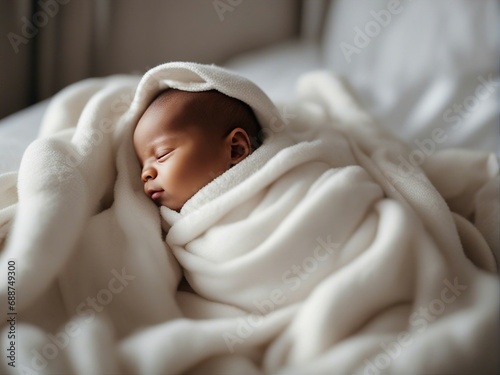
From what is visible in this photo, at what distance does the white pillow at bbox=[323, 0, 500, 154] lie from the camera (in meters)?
1.16

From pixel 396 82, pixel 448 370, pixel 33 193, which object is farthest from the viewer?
pixel 396 82

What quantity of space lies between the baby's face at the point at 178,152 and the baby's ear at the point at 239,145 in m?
0.01

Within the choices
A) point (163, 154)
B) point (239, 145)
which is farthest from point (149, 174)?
point (239, 145)

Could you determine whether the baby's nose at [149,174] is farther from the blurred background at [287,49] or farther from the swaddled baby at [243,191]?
the blurred background at [287,49]

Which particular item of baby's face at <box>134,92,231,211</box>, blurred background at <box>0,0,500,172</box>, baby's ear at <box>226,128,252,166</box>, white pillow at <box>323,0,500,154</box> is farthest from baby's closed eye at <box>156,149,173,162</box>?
white pillow at <box>323,0,500,154</box>

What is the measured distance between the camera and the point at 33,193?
2.61 feet

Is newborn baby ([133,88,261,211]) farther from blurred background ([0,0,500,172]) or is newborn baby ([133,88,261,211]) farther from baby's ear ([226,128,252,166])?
blurred background ([0,0,500,172])

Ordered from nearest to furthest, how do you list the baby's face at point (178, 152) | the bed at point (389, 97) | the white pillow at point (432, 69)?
the bed at point (389, 97)
the baby's face at point (178, 152)
the white pillow at point (432, 69)

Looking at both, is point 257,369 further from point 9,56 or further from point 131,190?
point 9,56

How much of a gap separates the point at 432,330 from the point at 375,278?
0.32ft

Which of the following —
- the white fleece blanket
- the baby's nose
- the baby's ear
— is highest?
the baby's ear

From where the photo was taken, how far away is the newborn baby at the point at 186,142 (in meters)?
0.88

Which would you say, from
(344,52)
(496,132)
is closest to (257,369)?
(496,132)

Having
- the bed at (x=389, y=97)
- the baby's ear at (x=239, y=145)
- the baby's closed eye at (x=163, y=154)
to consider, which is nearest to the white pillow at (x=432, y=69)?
the bed at (x=389, y=97)
